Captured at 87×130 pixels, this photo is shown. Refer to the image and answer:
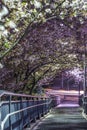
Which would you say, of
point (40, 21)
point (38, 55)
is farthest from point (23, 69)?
point (40, 21)

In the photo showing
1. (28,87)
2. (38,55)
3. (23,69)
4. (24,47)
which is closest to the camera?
(24,47)

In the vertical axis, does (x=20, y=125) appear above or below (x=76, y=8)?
below

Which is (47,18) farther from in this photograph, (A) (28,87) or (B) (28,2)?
(A) (28,87)

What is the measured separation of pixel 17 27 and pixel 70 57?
11.0 metres

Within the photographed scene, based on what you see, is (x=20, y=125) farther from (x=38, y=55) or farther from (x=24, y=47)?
(x=38, y=55)

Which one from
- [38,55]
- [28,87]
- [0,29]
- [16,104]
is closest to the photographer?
[16,104]

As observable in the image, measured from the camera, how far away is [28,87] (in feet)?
117

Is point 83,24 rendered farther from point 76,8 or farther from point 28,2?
point 28,2

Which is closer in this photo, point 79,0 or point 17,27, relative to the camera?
point 79,0

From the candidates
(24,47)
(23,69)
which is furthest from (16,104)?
(23,69)

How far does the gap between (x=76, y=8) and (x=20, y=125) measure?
464 cm

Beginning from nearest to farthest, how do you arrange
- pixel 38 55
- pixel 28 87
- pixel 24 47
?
pixel 24 47 < pixel 38 55 < pixel 28 87

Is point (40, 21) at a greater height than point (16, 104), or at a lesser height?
greater

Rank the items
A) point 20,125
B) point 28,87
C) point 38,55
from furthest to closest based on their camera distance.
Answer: point 28,87, point 38,55, point 20,125
